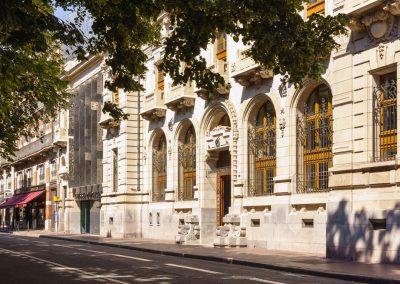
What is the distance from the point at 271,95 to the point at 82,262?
9.44 m

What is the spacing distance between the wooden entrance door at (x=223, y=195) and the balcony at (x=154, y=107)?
5923 mm

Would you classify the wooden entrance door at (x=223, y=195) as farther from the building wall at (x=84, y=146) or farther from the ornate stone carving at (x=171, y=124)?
the building wall at (x=84, y=146)

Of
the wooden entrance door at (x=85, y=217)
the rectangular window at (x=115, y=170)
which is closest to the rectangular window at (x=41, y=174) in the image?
the wooden entrance door at (x=85, y=217)

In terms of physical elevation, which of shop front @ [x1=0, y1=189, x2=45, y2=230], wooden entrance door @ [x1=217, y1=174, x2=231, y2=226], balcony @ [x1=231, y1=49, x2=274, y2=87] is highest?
balcony @ [x1=231, y1=49, x2=274, y2=87]

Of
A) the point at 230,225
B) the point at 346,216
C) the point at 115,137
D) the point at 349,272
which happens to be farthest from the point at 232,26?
the point at 115,137

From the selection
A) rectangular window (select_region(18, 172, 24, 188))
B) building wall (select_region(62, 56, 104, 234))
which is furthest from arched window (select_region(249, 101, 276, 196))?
rectangular window (select_region(18, 172, 24, 188))

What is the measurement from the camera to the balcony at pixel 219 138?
28547 millimetres

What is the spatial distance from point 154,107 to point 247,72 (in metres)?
9.63

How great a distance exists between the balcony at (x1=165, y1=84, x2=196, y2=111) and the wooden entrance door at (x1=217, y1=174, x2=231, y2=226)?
3716 mm

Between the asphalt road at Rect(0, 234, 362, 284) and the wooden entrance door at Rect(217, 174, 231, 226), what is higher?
the wooden entrance door at Rect(217, 174, 231, 226)

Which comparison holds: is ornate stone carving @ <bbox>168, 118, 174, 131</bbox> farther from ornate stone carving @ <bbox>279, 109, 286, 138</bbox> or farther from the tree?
the tree

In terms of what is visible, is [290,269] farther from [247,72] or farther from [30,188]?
[30,188]

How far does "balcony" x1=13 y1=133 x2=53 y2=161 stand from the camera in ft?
183

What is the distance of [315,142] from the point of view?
918 inches
